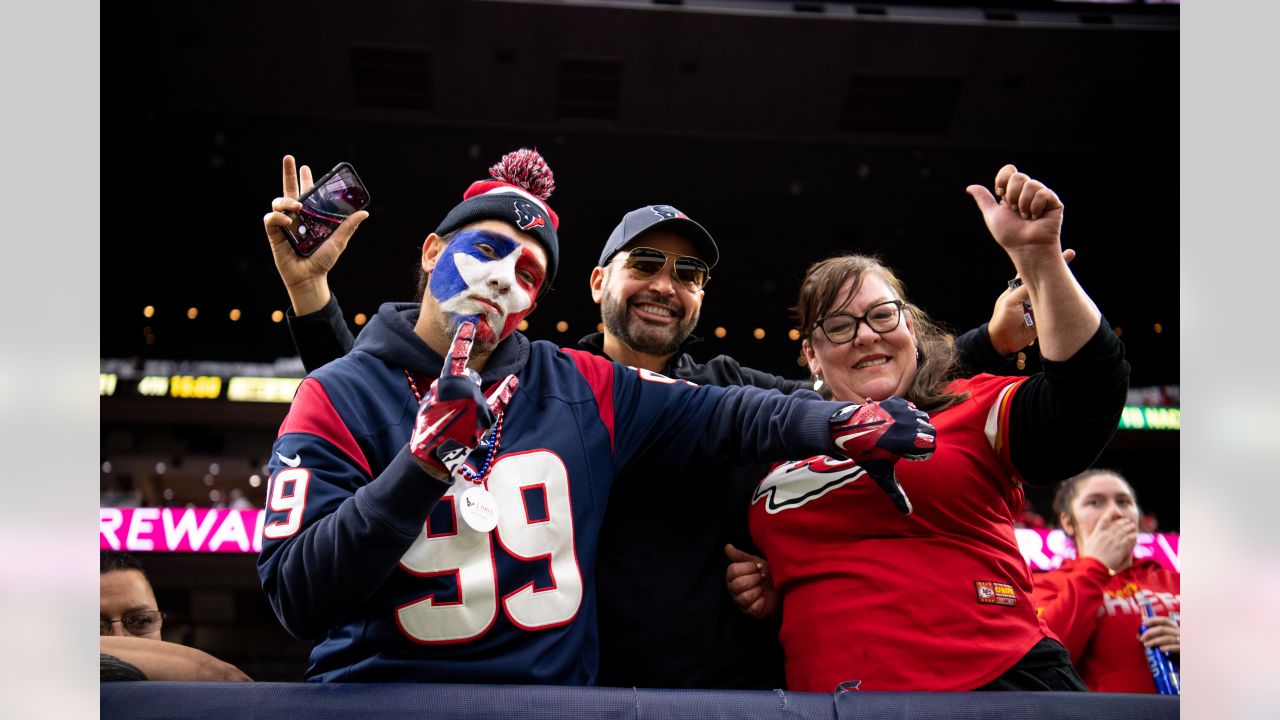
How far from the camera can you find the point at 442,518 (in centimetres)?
143

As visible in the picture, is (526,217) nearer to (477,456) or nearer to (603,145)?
(477,456)

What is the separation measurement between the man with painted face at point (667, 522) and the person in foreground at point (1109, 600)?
121 centimetres

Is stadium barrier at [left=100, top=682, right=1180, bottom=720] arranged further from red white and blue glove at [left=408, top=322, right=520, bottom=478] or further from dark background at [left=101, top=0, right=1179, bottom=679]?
dark background at [left=101, top=0, right=1179, bottom=679]

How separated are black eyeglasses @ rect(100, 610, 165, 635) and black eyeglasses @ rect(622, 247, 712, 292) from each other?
5.23 feet

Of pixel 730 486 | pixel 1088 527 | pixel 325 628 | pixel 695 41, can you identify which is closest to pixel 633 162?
pixel 695 41

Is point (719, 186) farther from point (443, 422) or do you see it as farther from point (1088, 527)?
point (443, 422)

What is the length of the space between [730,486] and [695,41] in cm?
528

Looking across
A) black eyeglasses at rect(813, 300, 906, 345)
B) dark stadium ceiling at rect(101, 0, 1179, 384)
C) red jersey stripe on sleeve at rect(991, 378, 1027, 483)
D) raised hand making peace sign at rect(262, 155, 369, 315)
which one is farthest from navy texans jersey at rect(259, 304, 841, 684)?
dark stadium ceiling at rect(101, 0, 1179, 384)

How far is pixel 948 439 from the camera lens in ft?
5.27

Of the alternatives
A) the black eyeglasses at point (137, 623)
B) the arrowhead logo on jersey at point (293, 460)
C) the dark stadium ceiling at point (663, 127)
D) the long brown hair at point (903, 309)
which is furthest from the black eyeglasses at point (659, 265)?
the dark stadium ceiling at point (663, 127)

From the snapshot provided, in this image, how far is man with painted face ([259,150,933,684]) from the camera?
1.24 meters

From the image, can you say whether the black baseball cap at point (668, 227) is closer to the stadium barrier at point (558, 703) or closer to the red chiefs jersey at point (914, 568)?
the red chiefs jersey at point (914, 568)

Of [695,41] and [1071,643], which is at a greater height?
[695,41]

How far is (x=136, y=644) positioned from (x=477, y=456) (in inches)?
34.6
